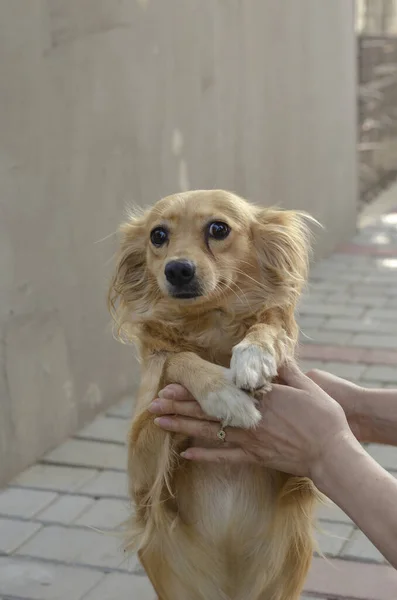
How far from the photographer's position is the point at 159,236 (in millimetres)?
2799

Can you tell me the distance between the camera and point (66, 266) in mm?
4223

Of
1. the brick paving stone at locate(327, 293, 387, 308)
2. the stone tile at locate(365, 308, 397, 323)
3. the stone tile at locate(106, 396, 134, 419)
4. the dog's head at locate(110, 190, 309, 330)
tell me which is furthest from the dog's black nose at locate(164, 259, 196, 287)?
the brick paving stone at locate(327, 293, 387, 308)

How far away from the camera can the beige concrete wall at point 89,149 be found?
3.87 meters

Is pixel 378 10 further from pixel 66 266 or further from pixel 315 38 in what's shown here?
pixel 66 266

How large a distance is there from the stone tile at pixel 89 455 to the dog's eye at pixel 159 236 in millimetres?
1422

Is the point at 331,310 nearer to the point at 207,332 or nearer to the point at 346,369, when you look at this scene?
the point at 346,369

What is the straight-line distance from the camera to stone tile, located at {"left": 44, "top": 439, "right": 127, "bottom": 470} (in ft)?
13.2

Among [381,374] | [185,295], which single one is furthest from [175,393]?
[381,374]

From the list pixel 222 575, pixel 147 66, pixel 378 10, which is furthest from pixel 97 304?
pixel 378 10

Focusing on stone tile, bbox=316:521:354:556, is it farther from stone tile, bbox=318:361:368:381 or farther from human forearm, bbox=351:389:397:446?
stone tile, bbox=318:361:368:381

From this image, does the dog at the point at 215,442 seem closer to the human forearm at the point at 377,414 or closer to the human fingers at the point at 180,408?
the human fingers at the point at 180,408

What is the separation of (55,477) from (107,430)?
18.6 inches

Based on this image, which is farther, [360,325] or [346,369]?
Answer: [360,325]

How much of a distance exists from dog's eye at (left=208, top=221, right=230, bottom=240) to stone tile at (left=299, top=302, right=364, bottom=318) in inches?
125
